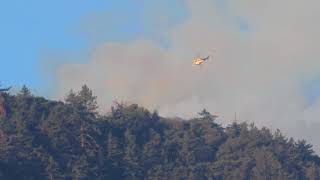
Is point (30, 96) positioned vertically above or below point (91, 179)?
above

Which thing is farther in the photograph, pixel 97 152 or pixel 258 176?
pixel 258 176

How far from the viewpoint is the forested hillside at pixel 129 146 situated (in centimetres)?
14500

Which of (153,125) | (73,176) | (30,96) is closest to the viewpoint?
(73,176)

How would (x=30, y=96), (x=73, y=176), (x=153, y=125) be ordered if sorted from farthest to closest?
1. (x=153, y=125)
2. (x=30, y=96)
3. (x=73, y=176)

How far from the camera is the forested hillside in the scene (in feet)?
476

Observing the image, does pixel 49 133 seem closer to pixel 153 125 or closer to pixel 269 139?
pixel 153 125

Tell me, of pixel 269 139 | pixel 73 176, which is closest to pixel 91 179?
pixel 73 176

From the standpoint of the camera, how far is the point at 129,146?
162m

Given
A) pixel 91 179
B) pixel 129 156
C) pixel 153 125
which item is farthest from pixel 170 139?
pixel 91 179

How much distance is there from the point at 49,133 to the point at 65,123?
3461mm

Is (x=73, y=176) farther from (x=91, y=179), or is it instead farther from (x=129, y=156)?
(x=129, y=156)

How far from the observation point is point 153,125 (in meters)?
180

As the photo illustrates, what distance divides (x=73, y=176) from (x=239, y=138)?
43598 mm

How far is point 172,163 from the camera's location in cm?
16788
